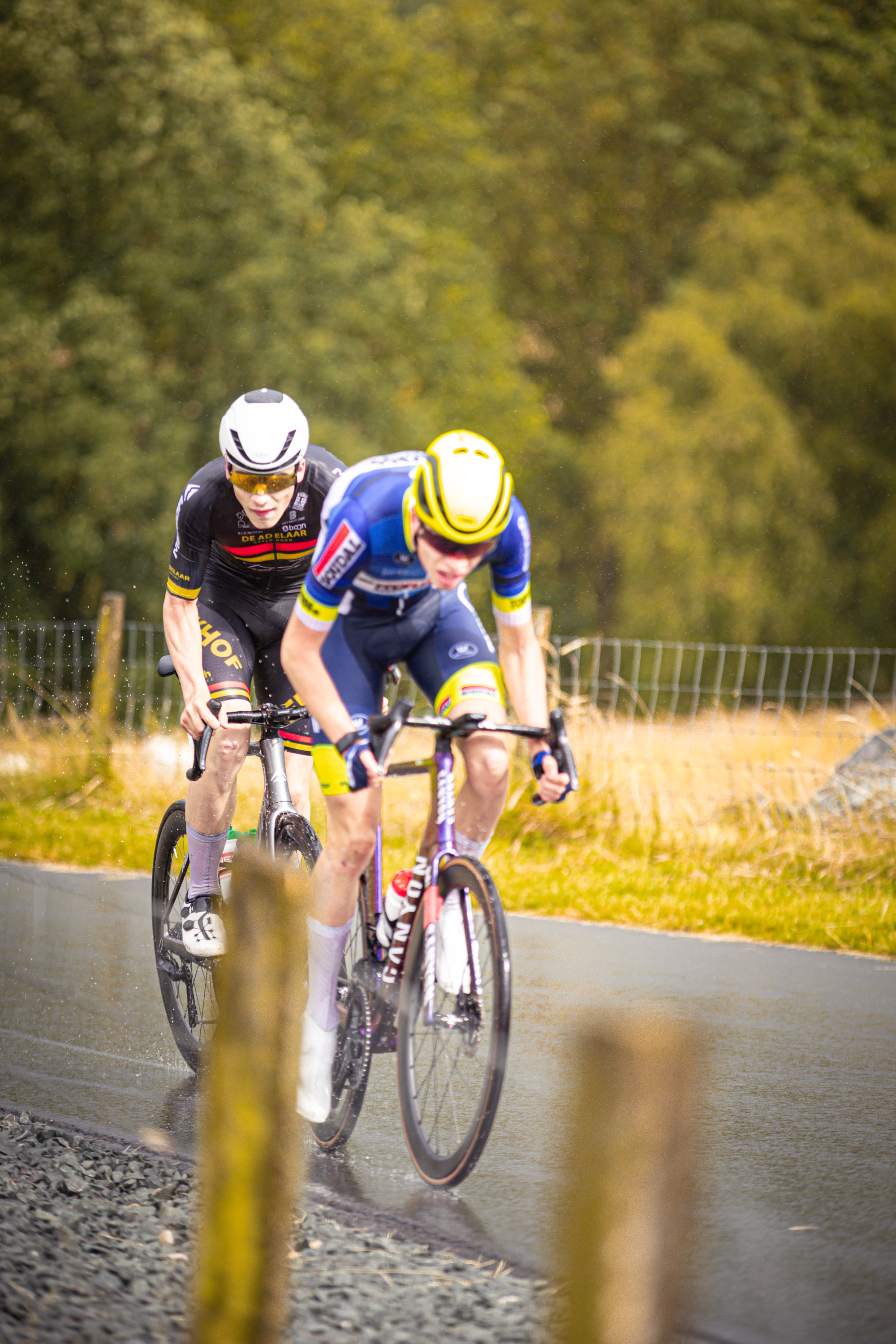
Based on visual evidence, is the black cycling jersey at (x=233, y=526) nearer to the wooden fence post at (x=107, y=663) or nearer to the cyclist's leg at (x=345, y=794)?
the cyclist's leg at (x=345, y=794)

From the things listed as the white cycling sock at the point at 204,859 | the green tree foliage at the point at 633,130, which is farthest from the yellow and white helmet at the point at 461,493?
the green tree foliage at the point at 633,130

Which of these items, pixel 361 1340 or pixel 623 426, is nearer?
pixel 361 1340

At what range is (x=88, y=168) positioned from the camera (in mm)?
28109

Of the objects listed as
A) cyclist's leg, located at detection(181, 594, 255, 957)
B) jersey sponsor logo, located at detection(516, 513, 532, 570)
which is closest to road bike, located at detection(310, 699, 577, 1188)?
jersey sponsor logo, located at detection(516, 513, 532, 570)

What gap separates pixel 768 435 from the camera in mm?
33312

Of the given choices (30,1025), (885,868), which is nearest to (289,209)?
(885,868)

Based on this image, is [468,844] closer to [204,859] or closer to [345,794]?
[345,794]

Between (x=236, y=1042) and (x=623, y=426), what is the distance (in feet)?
109

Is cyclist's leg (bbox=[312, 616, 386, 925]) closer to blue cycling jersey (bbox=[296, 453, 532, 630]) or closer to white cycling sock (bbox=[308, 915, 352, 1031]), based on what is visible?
white cycling sock (bbox=[308, 915, 352, 1031])

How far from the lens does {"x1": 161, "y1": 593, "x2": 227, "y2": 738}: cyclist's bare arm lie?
4676 mm

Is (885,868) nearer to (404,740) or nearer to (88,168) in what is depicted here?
(404,740)

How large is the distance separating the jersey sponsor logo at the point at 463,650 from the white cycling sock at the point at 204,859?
1.24 meters

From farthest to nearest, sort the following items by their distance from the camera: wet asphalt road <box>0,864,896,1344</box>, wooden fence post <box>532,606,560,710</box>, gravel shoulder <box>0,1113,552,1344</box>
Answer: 1. wooden fence post <box>532,606,560,710</box>
2. wet asphalt road <box>0,864,896,1344</box>
3. gravel shoulder <box>0,1113,552,1344</box>

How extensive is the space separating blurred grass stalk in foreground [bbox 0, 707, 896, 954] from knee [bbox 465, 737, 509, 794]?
14.6 ft
